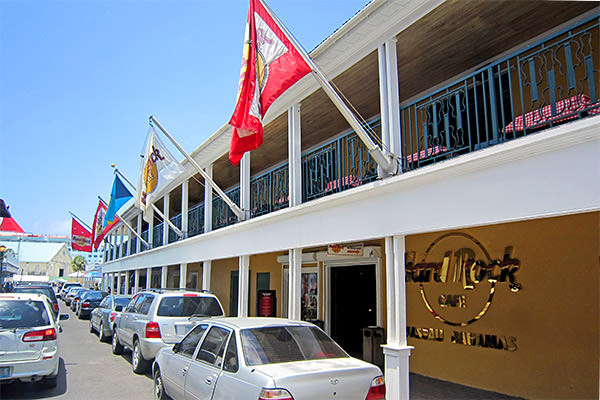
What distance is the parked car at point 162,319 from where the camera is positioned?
9.28 m

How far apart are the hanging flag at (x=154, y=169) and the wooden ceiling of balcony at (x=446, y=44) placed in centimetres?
334

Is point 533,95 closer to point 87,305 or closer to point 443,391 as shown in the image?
point 443,391

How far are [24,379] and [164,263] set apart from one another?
37.6 ft

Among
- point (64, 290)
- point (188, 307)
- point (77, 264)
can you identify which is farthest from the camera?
point (77, 264)

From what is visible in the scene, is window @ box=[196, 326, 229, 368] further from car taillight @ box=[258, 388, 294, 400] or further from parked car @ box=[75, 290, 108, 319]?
parked car @ box=[75, 290, 108, 319]

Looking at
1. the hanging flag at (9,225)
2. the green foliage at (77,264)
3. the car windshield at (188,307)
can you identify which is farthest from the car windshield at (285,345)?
the green foliage at (77,264)

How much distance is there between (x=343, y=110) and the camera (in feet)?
22.3

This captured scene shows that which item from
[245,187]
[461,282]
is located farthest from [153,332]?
[461,282]

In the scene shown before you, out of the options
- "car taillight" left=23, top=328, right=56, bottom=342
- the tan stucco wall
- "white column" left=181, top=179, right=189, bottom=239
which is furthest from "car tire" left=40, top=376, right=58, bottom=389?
"white column" left=181, top=179, right=189, bottom=239

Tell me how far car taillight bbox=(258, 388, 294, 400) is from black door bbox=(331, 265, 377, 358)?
7523 mm

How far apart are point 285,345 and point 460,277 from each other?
4.79 metres

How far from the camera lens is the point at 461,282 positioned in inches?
343

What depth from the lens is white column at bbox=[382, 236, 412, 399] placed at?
6230mm

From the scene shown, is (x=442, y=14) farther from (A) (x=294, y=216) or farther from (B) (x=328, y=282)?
(B) (x=328, y=282)
